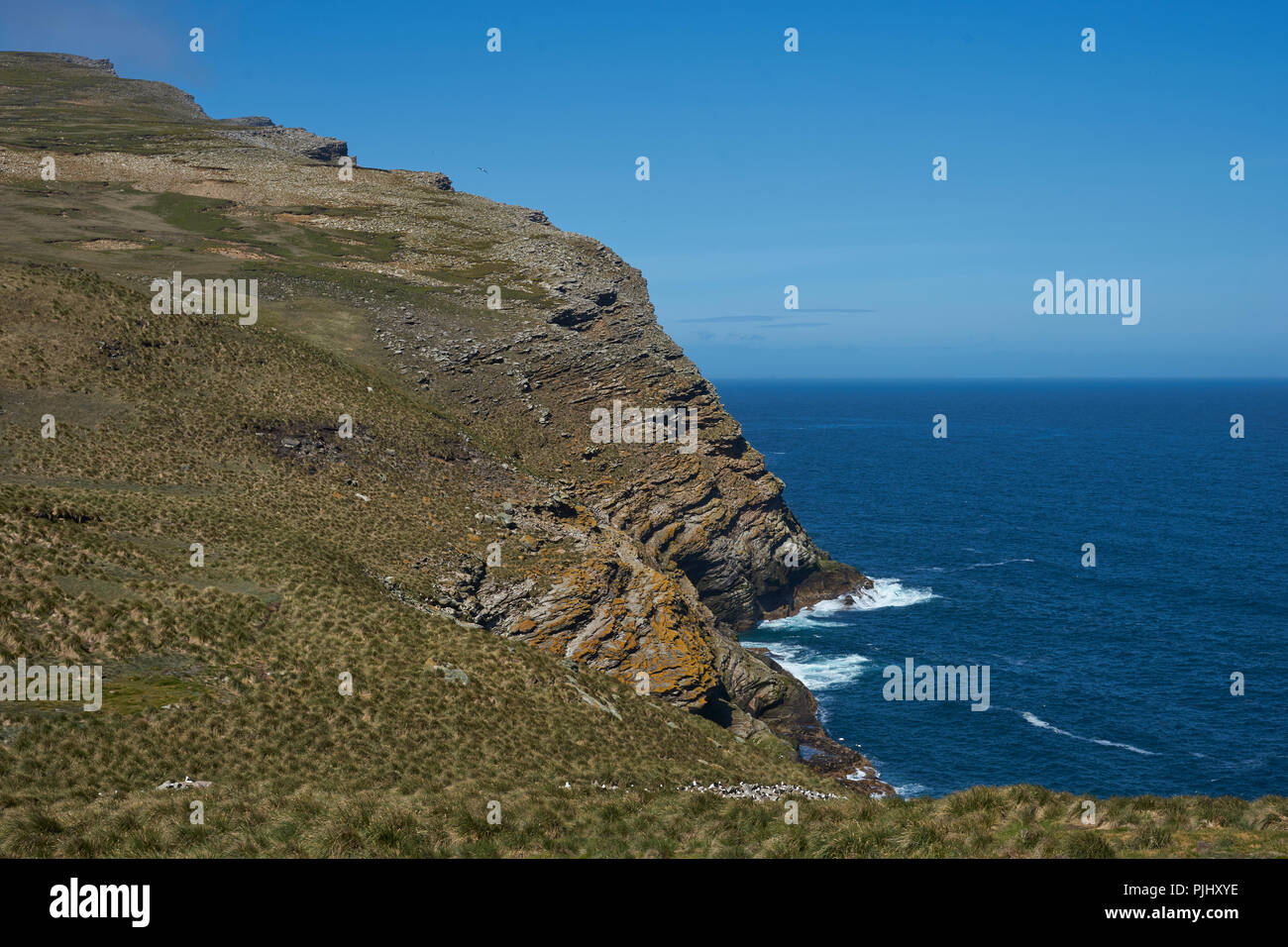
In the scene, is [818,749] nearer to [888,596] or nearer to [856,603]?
[856,603]

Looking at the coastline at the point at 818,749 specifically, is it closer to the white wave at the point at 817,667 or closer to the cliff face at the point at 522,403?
the cliff face at the point at 522,403

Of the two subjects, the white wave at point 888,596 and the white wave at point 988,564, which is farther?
the white wave at point 988,564

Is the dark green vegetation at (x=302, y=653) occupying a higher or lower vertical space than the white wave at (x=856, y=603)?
higher

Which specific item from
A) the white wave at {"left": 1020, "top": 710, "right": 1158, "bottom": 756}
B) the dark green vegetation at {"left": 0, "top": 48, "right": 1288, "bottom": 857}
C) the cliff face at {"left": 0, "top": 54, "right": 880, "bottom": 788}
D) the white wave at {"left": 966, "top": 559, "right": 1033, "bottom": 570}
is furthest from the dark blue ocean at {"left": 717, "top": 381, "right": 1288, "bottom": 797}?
the dark green vegetation at {"left": 0, "top": 48, "right": 1288, "bottom": 857}

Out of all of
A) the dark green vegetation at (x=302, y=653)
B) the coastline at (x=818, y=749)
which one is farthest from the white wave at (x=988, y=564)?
→ the dark green vegetation at (x=302, y=653)
